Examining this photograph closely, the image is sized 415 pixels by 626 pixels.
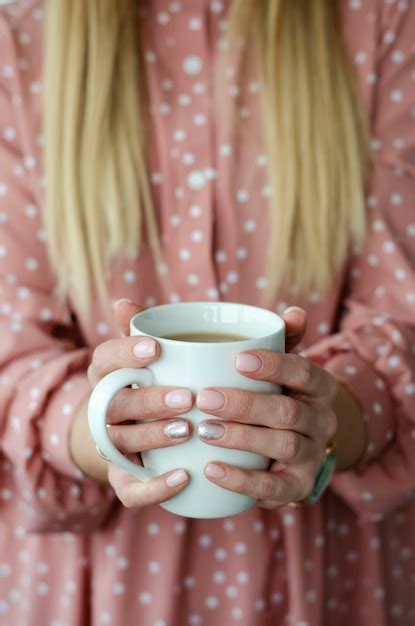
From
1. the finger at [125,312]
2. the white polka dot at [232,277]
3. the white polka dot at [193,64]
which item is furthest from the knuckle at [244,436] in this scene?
the white polka dot at [193,64]

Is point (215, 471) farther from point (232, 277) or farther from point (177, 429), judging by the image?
point (232, 277)

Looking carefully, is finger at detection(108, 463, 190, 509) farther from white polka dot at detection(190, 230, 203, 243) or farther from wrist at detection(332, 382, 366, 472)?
white polka dot at detection(190, 230, 203, 243)

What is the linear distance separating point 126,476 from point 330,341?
309 mm

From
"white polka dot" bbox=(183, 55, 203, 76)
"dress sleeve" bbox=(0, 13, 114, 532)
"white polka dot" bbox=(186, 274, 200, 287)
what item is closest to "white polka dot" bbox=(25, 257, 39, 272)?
"dress sleeve" bbox=(0, 13, 114, 532)

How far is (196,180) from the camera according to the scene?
79 cm

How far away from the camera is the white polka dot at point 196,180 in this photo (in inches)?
→ 31.2

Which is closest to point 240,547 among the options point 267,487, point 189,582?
point 189,582

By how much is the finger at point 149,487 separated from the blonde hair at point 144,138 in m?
0.29

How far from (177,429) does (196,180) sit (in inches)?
15.7

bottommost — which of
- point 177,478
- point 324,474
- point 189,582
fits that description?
point 189,582

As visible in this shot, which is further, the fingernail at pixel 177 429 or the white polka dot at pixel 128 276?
the white polka dot at pixel 128 276

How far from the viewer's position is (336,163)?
79 centimetres

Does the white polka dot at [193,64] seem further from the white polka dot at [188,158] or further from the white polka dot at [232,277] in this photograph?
the white polka dot at [232,277]

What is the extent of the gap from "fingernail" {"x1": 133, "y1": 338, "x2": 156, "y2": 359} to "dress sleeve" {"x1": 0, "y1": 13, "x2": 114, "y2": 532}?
23 cm
